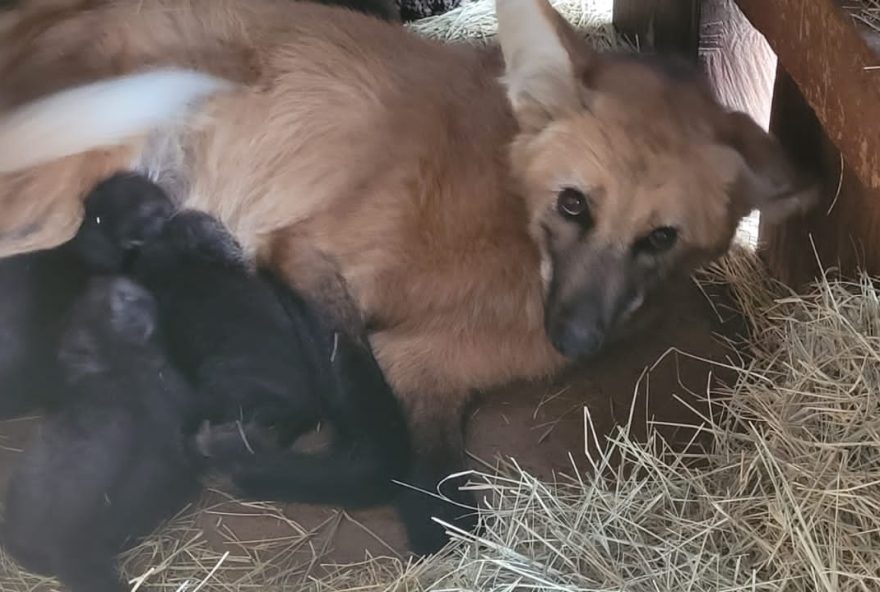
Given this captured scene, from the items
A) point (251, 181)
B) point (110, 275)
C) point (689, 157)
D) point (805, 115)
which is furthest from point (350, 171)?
point (805, 115)

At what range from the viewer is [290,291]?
184 centimetres

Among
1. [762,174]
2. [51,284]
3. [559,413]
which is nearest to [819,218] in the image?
[762,174]

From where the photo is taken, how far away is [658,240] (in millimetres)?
1758

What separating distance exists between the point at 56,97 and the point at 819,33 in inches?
51.6

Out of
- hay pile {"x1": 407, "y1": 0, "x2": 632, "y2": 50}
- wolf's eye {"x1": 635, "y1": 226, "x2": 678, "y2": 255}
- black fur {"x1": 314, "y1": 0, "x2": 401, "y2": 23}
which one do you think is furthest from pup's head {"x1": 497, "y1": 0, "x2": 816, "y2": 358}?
hay pile {"x1": 407, "y1": 0, "x2": 632, "y2": 50}

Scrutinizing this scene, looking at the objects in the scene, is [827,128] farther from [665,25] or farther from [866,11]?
[665,25]

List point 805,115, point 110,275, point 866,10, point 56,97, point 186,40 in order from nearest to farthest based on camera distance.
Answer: point 866,10, point 110,275, point 56,97, point 186,40, point 805,115

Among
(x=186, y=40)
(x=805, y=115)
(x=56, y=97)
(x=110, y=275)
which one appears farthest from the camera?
(x=805, y=115)

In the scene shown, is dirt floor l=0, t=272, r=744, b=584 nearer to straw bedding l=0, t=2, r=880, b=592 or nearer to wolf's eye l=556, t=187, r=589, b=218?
straw bedding l=0, t=2, r=880, b=592

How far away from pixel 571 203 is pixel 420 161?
1.08 ft

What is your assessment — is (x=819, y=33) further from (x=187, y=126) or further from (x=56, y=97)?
(x=56, y=97)

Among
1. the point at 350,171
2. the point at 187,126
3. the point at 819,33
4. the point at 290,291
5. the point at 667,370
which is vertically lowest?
the point at 667,370

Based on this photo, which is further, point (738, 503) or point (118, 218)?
point (118, 218)

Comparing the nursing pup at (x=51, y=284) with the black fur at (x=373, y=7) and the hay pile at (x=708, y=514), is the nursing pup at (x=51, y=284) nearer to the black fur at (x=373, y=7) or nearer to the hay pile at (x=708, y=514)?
the hay pile at (x=708, y=514)
